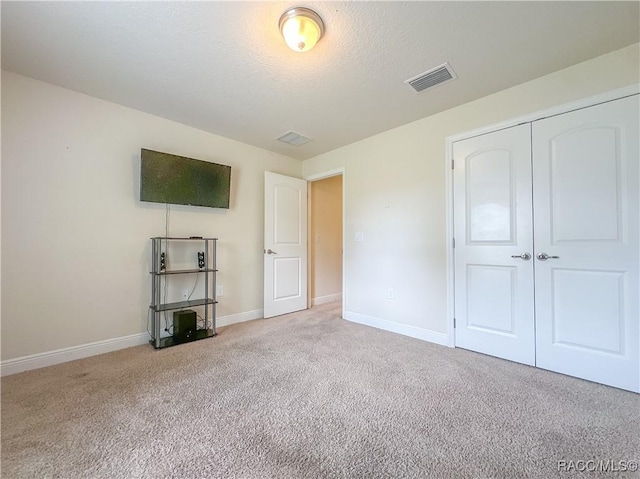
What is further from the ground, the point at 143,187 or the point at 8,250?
the point at 143,187

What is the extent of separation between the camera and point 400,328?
3006 mm

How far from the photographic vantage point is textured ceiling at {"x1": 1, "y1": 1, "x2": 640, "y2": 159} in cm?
155

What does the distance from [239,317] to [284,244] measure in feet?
3.87

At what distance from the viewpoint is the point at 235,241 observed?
11.5 ft

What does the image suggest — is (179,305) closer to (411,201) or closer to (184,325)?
(184,325)

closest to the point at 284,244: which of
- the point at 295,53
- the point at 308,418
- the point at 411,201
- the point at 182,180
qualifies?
the point at 182,180

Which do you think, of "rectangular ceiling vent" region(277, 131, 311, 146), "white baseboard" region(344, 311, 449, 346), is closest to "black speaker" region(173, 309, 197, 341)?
"white baseboard" region(344, 311, 449, 346)

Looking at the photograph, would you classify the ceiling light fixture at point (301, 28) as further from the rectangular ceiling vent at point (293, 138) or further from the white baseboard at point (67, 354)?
the white baseboard at point (67, 354)

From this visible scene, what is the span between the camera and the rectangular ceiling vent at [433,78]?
206 centimetres

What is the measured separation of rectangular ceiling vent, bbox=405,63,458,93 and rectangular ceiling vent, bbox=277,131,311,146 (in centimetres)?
149

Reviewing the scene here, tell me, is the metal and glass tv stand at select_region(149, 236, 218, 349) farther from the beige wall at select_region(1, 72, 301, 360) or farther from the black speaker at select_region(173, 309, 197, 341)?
the beige wall at select_region(1, 72, 301, 360)

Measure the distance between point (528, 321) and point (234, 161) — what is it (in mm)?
3624

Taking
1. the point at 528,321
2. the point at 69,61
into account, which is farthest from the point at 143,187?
the point at 528,321

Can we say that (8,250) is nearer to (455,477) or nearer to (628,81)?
(455,477)
